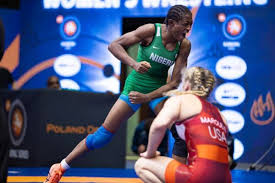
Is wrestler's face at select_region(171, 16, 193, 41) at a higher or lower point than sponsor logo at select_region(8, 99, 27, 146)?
higher

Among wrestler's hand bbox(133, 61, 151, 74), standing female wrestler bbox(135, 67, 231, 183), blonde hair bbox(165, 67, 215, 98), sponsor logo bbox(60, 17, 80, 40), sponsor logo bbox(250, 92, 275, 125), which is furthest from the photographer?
sponsor logo bbox(60, 17, 80, 40)

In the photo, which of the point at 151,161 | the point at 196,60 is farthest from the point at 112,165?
the point at 151,161

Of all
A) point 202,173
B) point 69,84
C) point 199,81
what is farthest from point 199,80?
point 69,84

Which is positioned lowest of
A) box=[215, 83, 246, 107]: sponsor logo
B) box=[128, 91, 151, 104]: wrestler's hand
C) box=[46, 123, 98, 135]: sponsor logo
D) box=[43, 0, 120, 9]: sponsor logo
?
box=[46, 123, 98, 135]: sponsor logo

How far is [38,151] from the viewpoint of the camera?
252 inches

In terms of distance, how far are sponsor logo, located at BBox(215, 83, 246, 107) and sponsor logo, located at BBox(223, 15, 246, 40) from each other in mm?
967

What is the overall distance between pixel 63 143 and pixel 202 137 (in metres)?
4.03

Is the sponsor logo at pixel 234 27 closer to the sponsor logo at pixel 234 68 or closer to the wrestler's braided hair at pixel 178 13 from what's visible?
the sponsor logo at pixel 234 68

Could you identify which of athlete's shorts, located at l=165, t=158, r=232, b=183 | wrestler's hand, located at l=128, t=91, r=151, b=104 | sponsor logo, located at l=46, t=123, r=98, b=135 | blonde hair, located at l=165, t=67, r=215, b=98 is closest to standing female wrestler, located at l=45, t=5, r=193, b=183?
wrestler's hand, located at l=128, t=91, r=151, b=104

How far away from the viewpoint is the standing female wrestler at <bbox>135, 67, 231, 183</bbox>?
274 cm

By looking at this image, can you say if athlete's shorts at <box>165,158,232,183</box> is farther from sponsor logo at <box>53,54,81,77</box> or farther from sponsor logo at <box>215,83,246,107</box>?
sponsor logo at <box>53,54,81,77</box>

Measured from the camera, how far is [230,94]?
28.7ft

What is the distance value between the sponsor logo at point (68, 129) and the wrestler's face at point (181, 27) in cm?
310

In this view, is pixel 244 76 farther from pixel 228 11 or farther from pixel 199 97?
pixel 199 97
